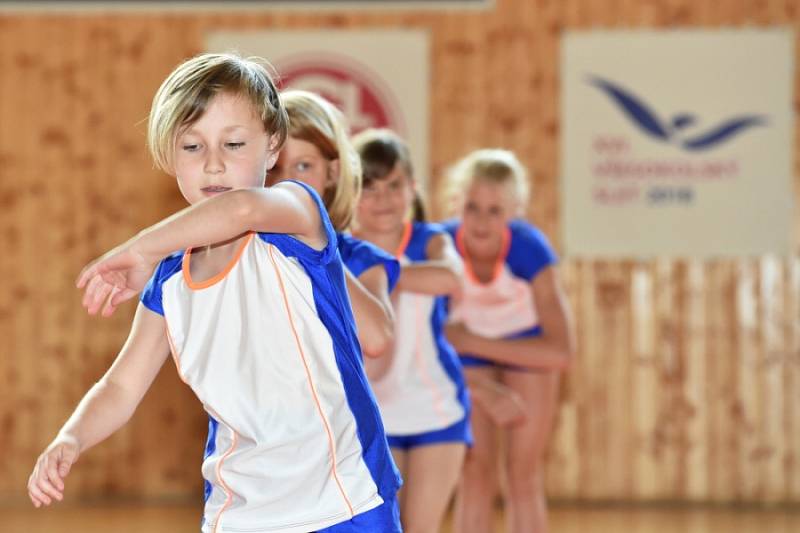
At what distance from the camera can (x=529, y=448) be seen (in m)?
4.97

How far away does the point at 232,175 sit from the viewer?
1.96m

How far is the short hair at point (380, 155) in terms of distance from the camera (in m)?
3.54

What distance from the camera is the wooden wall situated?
746 cm

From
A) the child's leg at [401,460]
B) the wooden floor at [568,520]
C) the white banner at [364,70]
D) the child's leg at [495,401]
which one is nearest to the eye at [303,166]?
the child's leg at [401,460]

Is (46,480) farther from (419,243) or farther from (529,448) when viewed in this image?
(529,448)

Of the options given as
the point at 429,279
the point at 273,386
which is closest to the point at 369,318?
the point at 273,386

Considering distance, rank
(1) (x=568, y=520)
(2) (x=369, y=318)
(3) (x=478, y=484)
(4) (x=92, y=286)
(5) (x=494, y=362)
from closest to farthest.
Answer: (4) (x=92, y=286)
(2) (x=369, y=318)
(3) (x=478, y=484)
(5) (x=494, y=362)
(1) (x=568, y=520)

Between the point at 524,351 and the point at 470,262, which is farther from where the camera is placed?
the point at 470,262

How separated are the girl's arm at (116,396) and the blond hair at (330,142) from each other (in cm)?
73

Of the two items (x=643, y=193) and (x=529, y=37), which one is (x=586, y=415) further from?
(x=529, y=37)

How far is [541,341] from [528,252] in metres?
0.37

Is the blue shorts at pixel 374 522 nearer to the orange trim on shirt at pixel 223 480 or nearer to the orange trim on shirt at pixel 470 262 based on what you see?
the orange trim on shirt at pixel 223 480

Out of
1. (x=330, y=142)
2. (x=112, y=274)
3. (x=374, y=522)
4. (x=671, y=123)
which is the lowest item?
(x=374, y=522)

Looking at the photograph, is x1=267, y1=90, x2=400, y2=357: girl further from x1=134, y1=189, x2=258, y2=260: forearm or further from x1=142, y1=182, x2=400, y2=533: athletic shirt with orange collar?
x1=134, y1=189, x2=258, y2=260: forearm
